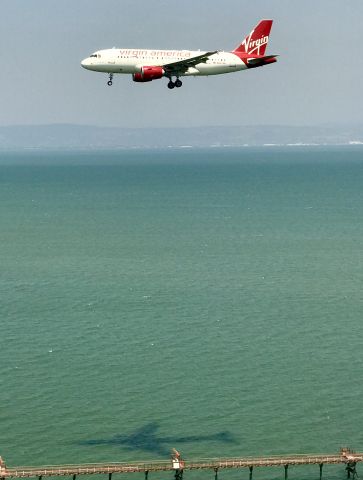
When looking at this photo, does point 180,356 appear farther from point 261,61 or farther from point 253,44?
point 253,44


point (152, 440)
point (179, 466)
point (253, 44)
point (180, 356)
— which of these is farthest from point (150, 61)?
point (179, 466)

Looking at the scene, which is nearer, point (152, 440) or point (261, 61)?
point (152, 440)

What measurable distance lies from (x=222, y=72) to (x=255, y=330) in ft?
105

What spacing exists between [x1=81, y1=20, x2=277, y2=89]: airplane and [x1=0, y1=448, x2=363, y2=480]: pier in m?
42.5

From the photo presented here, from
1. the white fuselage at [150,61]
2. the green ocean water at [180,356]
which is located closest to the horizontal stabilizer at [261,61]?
the white fuselage at [150,61]

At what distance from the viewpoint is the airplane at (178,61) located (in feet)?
329

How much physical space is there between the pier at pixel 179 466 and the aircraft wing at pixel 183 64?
45.4m

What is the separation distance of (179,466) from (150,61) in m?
49.9

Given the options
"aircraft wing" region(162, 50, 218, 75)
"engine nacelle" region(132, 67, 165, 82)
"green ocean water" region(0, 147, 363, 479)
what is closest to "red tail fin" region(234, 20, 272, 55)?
"aircraft wing" region(162, 50, 218, 75)

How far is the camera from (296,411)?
85.5m

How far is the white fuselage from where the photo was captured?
104 m

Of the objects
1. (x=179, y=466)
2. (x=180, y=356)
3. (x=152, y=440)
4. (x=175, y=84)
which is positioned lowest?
(x=179, y=466)

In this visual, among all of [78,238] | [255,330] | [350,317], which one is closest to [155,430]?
[255,330]

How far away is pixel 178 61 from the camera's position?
10212 centimetres
